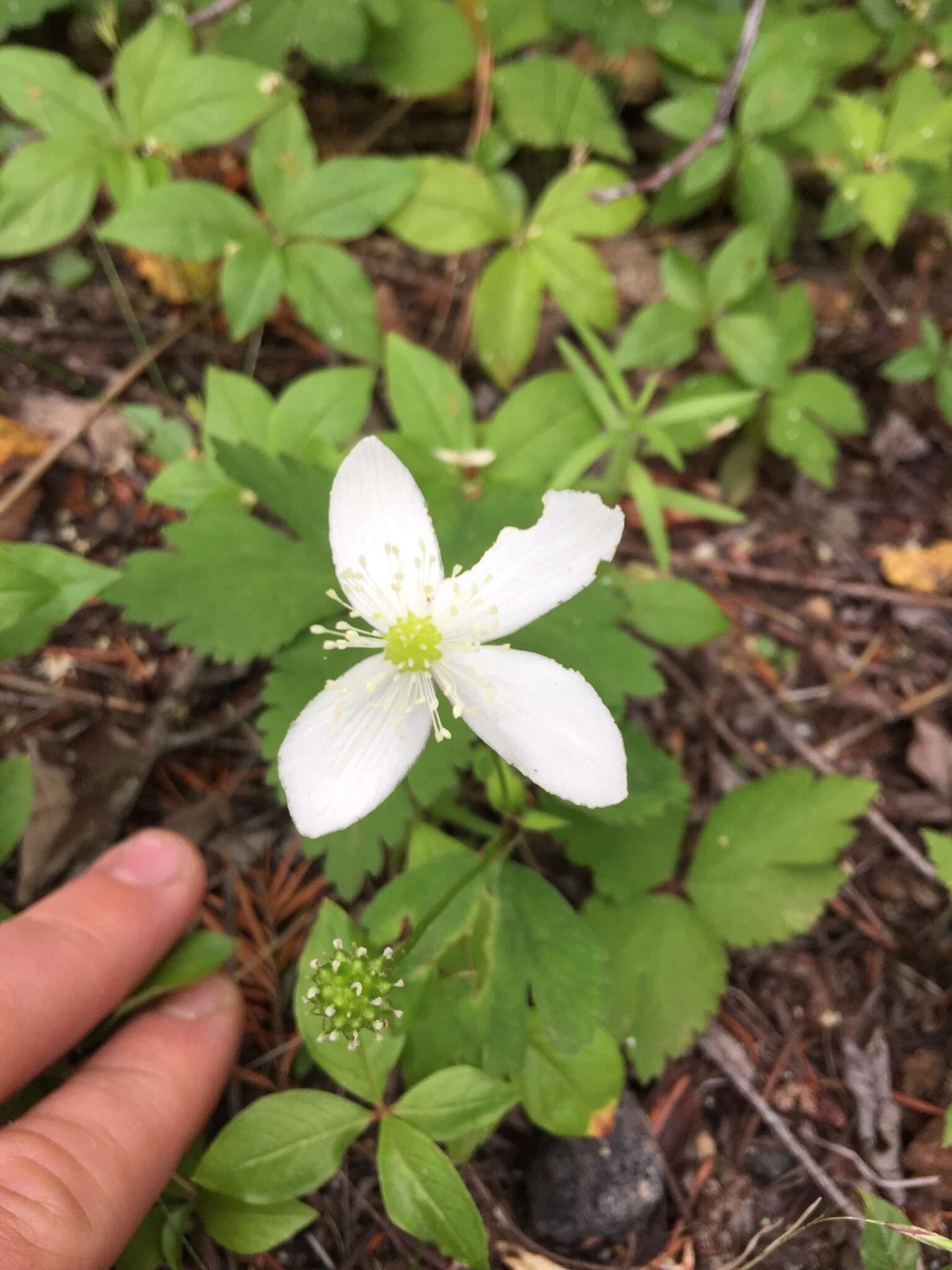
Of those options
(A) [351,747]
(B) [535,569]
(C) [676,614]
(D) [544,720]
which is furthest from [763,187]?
(A) [351,747]

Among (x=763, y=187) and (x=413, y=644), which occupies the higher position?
(x=763, y=187)

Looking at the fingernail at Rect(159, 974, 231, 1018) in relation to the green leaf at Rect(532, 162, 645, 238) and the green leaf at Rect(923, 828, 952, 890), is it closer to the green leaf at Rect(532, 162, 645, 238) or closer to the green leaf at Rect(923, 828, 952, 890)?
the green leaf at Rect(923, 828, 952, 890)

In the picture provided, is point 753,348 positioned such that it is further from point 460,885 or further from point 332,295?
point 460,885

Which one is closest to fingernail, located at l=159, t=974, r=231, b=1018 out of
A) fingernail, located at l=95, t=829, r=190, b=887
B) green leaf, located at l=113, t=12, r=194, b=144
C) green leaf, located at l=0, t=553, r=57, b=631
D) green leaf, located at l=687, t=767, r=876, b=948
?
fingernail, located at l=95, t=829, r=190, b=887

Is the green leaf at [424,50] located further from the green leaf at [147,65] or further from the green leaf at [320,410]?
the green leaf at [320,410]

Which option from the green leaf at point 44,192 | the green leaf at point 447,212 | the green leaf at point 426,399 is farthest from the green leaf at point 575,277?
the green leaf at point 44,192

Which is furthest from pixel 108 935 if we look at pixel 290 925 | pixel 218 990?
pixel 290 925
